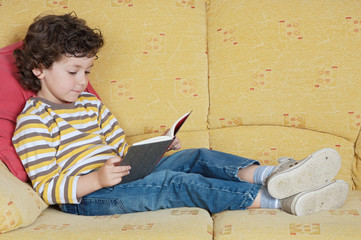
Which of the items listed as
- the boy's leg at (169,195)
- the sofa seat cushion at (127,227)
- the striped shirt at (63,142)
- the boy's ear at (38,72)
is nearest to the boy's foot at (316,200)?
the boy's leg at (169,195)

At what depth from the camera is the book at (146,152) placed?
1.23 meters

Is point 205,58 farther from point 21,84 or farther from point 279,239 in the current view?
point 279,239

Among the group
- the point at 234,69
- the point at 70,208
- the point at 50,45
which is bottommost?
the point at 70,208

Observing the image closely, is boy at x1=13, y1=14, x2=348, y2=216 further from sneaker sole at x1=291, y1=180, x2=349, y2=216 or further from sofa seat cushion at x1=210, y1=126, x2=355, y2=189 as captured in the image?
sofa seat cushion at x1=210, y1=126, x2=355, y2=189

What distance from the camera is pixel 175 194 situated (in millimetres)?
1354

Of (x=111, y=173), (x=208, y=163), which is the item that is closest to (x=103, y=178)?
(x=111, y=173)

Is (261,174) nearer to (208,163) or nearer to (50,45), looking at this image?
(208,163)

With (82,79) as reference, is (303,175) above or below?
below

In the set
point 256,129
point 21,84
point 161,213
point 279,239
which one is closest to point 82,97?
point 21,84

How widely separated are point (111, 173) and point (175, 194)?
0.68ft

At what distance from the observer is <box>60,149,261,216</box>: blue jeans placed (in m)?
1.32

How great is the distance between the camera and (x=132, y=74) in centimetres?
183

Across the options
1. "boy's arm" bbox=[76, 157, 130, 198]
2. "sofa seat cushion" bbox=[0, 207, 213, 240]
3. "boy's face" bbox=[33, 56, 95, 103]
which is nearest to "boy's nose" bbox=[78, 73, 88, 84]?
"boy's face" bbox=[33, 56, 95, 103]

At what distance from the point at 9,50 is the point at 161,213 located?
862 mm
